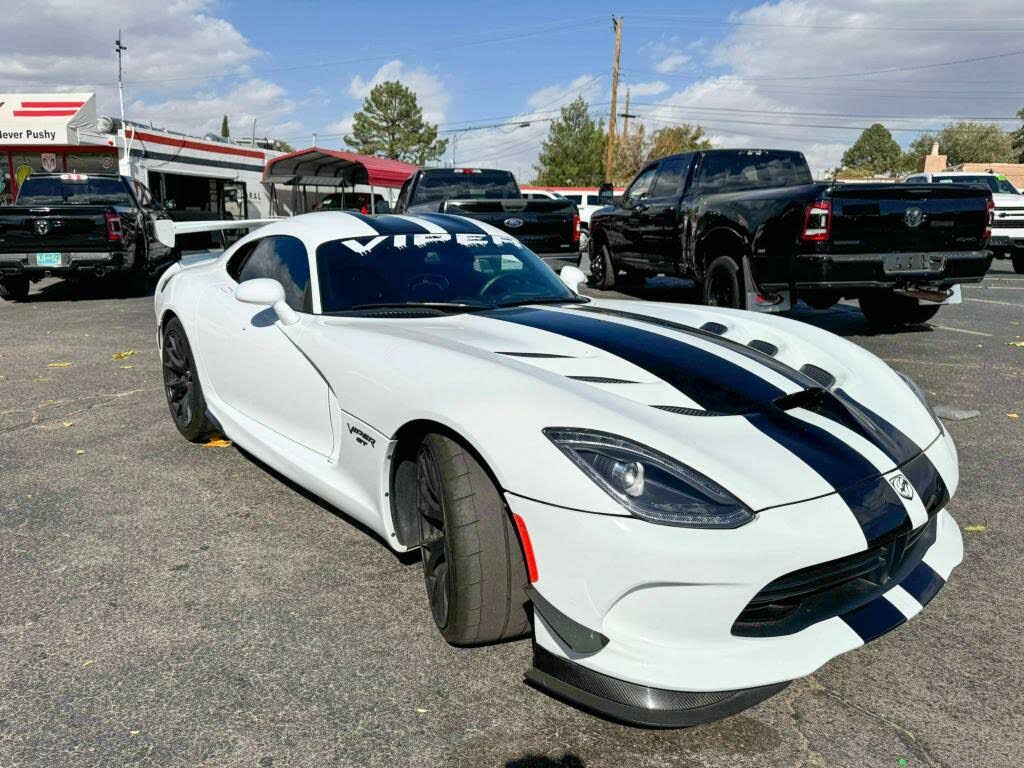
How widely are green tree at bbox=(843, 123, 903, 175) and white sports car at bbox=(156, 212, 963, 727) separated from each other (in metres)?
109

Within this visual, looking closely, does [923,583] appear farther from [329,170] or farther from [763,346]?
[329,170]

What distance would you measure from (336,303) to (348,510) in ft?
2.93

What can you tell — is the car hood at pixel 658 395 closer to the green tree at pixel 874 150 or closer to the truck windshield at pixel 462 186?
the truck windshield at pixel 462 186

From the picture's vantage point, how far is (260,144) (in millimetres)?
34406

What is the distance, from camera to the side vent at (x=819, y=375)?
2920mm

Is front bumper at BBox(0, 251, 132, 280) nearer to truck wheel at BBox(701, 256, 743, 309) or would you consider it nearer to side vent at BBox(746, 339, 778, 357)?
truck wheel at BBox(701, 256, 743, 309)

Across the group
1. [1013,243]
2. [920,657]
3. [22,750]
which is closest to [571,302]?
[920,657]

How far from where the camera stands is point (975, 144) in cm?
7931

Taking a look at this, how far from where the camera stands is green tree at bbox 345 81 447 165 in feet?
213

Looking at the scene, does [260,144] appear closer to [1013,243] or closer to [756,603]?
[1013,243]

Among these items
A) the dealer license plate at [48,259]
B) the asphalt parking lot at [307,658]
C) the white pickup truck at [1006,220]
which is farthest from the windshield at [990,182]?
the dealer license plate at [48,259]

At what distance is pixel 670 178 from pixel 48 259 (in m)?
7.68

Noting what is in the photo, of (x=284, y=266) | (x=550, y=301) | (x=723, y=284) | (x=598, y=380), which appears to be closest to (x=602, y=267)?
(x=723, y=284)

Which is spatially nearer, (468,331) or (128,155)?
(468,331)
